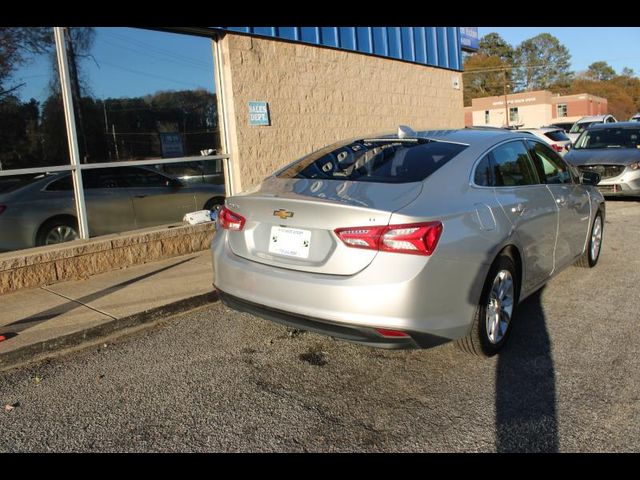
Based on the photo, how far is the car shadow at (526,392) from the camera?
2947 millimetres

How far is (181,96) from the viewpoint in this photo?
7684 millimetres

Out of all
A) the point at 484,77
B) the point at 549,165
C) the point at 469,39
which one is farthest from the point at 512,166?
the point at 484,77

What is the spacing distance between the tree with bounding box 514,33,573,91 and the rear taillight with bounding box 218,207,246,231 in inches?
4439

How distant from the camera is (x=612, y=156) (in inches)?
451

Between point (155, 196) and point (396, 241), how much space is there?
4975 millimetres

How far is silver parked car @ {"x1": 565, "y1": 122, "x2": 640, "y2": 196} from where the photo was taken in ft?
36.2

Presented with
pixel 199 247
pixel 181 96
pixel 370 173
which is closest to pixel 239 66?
pixel 181 96

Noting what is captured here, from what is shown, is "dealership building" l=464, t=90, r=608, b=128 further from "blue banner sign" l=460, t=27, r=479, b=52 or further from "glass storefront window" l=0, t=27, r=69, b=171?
"glass storefront window" l=0, t=27, r=69, b=171

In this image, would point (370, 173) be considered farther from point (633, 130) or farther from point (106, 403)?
point (633, 130)

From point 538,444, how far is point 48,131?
588 centimetres

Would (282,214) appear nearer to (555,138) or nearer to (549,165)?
(549,165)

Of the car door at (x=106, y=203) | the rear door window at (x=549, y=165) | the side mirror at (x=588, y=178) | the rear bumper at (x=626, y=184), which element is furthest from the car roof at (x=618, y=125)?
the car door at (x=106, y=203)
